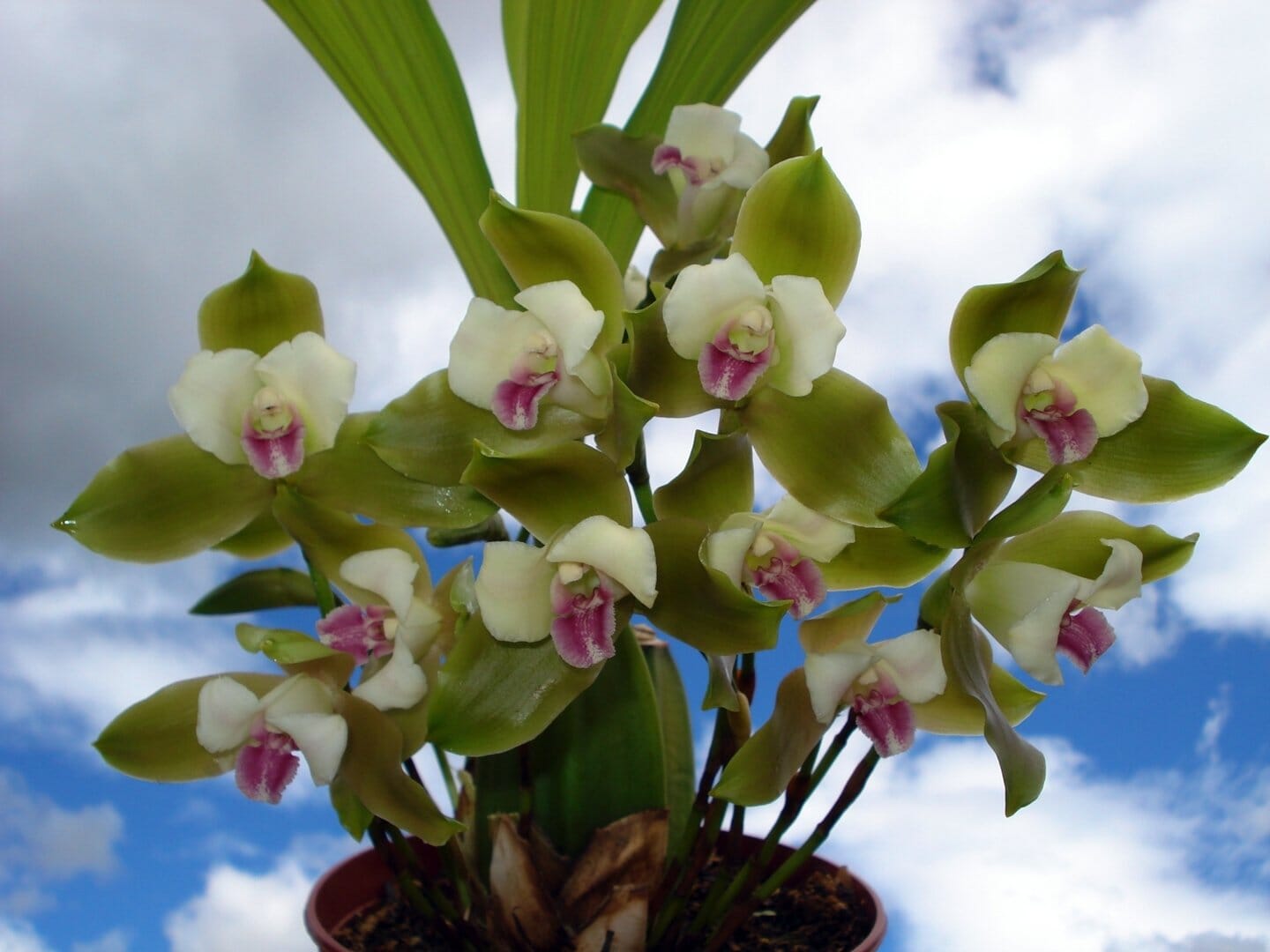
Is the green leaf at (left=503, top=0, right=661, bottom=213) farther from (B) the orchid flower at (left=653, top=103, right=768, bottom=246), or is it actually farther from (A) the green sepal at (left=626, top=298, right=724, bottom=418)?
(A) the green sepal at (left=626, top=298, right=724, bottom=418)

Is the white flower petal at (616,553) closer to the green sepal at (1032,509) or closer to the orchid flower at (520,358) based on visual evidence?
the orchid flower at (520,358)

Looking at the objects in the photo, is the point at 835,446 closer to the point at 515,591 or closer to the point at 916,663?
the point at 916,663

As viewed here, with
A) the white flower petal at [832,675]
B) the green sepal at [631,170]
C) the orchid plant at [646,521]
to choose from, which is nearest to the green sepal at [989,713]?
the orchid plant at [646,521]

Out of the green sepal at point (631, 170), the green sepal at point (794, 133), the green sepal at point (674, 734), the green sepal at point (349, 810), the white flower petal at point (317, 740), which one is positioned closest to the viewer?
the white flower petal at point (317, 740)

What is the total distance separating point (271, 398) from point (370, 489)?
6.1 inches

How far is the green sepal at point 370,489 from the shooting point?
1.23 m

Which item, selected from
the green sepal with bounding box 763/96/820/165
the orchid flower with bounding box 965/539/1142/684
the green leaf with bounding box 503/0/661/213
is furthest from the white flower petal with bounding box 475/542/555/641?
the green leaf with bounding box 503/0/661/213

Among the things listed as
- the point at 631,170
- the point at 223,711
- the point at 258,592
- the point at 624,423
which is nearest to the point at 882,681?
the point at 624,423

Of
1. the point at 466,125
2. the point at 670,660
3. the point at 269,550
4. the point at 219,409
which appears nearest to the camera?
the point at 219,409

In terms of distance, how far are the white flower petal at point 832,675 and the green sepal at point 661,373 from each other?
293 millimetres

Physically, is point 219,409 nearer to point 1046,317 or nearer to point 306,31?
point 306,31

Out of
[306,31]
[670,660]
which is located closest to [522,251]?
[306,31]

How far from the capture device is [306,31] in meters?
1.54

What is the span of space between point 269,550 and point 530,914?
0.61 m
